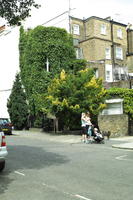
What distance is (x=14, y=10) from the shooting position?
9.59 meters

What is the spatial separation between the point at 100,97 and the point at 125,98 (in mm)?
1908

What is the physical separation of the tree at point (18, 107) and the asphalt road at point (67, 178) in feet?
59.7

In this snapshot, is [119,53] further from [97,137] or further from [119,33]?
[97,137]

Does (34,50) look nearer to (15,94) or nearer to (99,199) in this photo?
(15,94)

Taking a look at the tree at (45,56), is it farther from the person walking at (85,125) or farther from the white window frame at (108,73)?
the person walking at (85,125)

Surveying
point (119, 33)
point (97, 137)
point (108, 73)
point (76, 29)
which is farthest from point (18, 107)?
point (119, 33)

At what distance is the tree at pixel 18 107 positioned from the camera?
28.8 metres

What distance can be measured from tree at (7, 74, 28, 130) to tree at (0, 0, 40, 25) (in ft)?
63.8

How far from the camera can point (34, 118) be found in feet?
93.6

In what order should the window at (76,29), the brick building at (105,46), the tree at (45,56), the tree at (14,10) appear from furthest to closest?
the window at (76,29) → the brick building at (105,46) → the tree at (45,56) → the tree at (14,10)

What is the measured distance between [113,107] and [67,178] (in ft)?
44.7

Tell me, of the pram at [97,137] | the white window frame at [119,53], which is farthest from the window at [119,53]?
the pram at [97,137]

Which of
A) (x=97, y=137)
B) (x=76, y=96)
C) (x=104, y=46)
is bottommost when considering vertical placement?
(x=97, y=137)

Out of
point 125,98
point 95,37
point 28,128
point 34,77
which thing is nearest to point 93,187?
point 125,98
